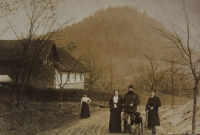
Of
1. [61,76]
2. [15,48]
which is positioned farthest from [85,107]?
[15,48]

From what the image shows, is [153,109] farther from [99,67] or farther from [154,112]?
[99,67]

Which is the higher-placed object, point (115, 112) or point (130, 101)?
point (130, 101)

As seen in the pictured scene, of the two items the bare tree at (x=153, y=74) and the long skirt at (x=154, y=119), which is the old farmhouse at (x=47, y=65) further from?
the long skirt at (x=154, y=119)

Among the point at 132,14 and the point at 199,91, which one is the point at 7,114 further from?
the point at 199,91

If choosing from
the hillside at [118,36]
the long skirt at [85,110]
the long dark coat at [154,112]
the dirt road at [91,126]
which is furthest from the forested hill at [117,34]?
the dirt road at [91,126]

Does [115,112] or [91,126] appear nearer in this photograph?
[115,112]

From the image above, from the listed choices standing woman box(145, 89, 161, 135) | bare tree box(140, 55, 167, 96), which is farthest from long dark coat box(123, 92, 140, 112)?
bare tree box(140, 55, 167, 96)

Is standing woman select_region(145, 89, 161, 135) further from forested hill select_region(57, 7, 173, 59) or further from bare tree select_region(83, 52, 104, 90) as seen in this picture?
bare tree select_region(83, 52, 104, 90)
